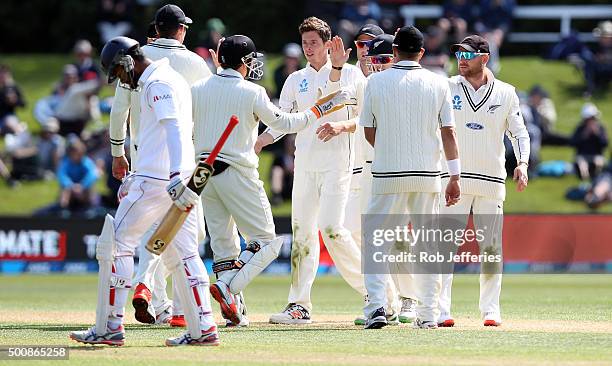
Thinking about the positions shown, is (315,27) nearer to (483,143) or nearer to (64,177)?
(483,143)

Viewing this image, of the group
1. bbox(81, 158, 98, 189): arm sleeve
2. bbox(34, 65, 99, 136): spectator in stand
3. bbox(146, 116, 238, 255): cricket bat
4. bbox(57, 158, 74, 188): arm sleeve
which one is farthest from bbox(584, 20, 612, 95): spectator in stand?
bbox(146, 116, 238, 255): cricket bat

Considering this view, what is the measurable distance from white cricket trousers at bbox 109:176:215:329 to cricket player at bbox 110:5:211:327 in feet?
3.76

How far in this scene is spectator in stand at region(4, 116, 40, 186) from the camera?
2566cm

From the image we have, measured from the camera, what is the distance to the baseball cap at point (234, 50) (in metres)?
10.9

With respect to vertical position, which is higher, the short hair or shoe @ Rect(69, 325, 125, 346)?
the short hair

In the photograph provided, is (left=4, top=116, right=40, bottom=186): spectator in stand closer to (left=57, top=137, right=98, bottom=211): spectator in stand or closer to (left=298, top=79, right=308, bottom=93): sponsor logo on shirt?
(left=57, top=137, right=98, bottom=211): spectator in stand

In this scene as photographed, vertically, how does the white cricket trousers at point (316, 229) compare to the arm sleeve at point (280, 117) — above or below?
below

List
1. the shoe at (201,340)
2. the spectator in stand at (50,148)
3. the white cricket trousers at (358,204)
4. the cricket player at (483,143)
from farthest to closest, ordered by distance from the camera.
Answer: the spectator in stand at (50,148)
the white cricket trousers at (358,204)
the cricket player at (483,143)
the shoe at (201,340)

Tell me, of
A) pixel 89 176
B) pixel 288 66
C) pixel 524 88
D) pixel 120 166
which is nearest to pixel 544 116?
pixel 524 88

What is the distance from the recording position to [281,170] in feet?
78.2

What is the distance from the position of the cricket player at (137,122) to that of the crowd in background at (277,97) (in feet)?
35.2

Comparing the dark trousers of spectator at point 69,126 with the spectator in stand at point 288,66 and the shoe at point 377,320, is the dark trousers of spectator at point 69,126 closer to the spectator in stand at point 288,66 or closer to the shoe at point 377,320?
the spectator in stand at point 288,66

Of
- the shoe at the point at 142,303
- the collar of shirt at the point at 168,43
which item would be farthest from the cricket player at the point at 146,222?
the collar of shirt at the point at 168,43

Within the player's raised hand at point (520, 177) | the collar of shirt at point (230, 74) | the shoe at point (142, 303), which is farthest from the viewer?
the player's raised hand at point (520, 177)
